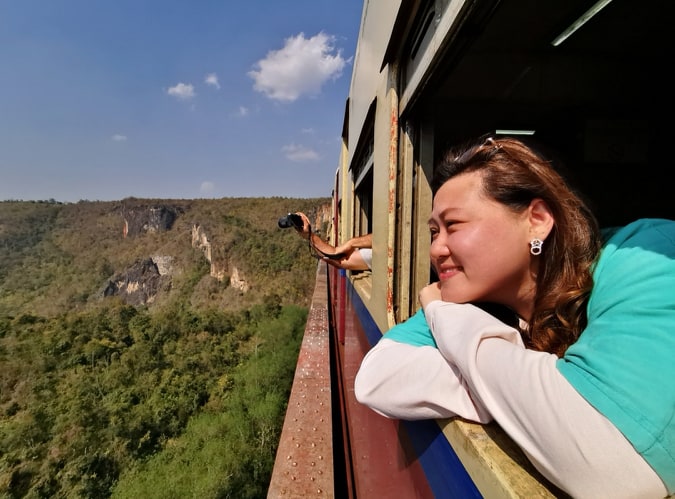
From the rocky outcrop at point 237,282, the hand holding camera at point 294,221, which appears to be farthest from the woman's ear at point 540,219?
the rocky outcrop at point 237,282

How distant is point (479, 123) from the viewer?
2.27 m

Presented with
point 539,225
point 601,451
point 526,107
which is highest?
point 526,107

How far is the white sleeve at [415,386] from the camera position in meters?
0.76

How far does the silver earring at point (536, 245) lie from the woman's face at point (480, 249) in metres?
Answer: 0.01

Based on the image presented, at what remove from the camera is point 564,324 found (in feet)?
2.81

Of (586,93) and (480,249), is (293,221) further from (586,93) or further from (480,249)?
(480,249)

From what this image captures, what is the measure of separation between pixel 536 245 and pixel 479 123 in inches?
65.1

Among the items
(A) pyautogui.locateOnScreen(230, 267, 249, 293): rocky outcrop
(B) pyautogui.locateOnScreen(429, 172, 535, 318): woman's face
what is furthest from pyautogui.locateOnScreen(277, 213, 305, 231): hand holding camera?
(A) pyautogui.locateOnScreen(230, 267, 249, 293): rocky outcrop

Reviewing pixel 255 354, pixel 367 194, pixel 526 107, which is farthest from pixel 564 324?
pixel 255 354

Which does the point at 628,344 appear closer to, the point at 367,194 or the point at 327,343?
the point at 367,194

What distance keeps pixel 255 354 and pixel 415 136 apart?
62.9 ft

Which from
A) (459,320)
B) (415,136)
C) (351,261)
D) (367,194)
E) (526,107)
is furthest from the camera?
(367,194)

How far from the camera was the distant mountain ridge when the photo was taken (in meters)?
42.2

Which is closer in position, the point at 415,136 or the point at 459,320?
the point at 459,320
